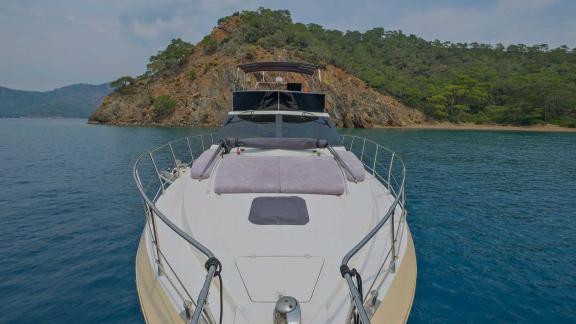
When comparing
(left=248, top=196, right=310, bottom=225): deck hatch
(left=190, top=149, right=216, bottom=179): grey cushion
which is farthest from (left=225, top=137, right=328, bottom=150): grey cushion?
(left=248, top=196, right=310, bottom=225): deck hatch

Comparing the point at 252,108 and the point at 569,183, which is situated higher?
the point at 252,108

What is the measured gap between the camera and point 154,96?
208 ft

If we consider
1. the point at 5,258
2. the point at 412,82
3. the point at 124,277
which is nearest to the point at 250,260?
the point at 124,277

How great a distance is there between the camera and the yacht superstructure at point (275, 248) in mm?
2531

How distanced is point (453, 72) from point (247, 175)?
81.5m

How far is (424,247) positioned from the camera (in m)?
6.61

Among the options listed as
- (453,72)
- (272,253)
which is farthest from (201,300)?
(453,72)

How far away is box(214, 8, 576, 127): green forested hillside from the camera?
54844 mm

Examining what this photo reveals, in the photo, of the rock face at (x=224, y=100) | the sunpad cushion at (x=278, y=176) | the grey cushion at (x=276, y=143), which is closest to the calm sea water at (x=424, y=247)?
the sunpad cushion at (x=278, y=176)

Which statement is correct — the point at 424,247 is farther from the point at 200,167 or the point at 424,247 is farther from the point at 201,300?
the point at 201,300

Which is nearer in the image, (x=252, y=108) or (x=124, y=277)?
(x=124, y=277)

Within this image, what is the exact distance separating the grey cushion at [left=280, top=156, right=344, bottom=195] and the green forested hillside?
55.6 meters

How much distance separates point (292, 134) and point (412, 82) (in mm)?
69651

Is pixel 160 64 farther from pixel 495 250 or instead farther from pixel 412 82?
pixel 495 250
